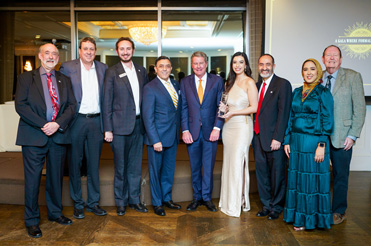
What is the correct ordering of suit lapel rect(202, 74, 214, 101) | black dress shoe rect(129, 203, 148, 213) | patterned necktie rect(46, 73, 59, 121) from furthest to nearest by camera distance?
black dress shoe rect(129, 203, 148, 213) → suit lapel rect(202, 74, 214, 101) → patterned necktie rect(46, 73, 59, 121)

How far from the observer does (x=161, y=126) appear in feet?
12.2

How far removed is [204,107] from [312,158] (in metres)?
1.22

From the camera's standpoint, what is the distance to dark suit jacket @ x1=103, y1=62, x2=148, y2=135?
11.8ft

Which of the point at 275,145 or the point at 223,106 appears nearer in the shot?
the point at 223,106

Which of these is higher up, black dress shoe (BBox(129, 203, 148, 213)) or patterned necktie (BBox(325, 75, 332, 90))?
patterned necktie (BBox(325, 75, 332, 90))

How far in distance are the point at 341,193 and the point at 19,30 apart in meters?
6.52

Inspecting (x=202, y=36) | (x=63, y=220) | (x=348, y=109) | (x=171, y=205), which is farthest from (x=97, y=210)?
(x=202, y=36)

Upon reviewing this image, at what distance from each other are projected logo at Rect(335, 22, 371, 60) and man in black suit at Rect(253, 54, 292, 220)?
2.75 m

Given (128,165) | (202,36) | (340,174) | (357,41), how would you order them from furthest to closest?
1. (202,36)
2. (357,41)
3. (128,165)
4. (340,174)

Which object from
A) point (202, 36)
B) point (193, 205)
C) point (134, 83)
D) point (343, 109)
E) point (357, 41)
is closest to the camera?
point (343, 109)

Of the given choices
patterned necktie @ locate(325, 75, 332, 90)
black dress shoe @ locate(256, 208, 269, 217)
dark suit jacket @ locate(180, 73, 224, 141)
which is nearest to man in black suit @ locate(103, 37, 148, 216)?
dark suit jacket @ locate(180, 73, 224, 141)

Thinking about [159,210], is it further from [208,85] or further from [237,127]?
[208,85]

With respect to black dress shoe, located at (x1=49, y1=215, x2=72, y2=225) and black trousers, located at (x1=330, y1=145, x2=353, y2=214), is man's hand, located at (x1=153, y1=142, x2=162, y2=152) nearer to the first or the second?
black dress shoe, located at (x1=49, y1=215, x2=72, y2=225)

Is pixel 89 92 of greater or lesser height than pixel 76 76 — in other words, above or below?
below
